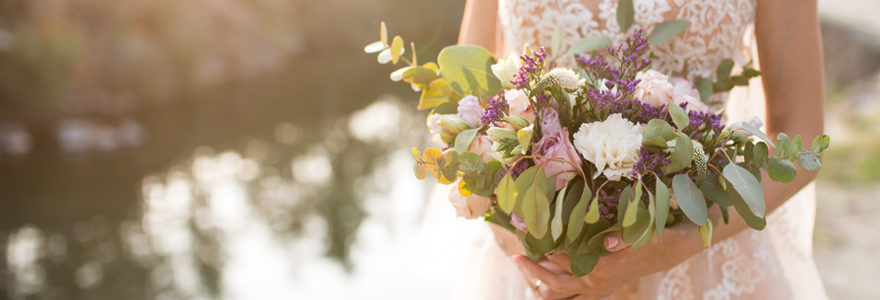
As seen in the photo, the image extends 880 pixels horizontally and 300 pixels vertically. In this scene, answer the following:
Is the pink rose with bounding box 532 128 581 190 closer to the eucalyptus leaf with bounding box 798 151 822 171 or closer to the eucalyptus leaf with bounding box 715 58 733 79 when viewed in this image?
the eucalyptus leaf with bounding box 798 151 822 171

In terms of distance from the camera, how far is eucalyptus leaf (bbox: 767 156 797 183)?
0.82 metres

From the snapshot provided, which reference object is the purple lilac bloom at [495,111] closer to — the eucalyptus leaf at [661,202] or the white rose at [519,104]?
the white rose at [519,104]

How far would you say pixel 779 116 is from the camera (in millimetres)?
1142

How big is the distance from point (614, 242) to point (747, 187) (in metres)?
0.19

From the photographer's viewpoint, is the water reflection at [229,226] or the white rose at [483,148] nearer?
the white rose at [483,148]

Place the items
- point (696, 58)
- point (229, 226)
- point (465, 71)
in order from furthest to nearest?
1. point (229, 226)
2. point (696, 58)
3. point (465, 71)

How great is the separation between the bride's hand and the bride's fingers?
0.01 meters

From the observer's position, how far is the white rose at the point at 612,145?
84 centimetres

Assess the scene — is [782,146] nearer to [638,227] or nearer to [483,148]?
[638,227]

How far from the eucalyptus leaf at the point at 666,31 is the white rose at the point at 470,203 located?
396mm

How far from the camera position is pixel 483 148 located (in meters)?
0.91

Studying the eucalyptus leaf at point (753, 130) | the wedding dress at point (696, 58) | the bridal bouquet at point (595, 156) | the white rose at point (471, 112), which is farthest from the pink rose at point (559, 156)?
the wedding dress at point (696, 58)

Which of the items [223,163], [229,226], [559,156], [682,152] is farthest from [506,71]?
[223,163]

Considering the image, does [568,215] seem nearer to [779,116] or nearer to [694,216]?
[694,216]
